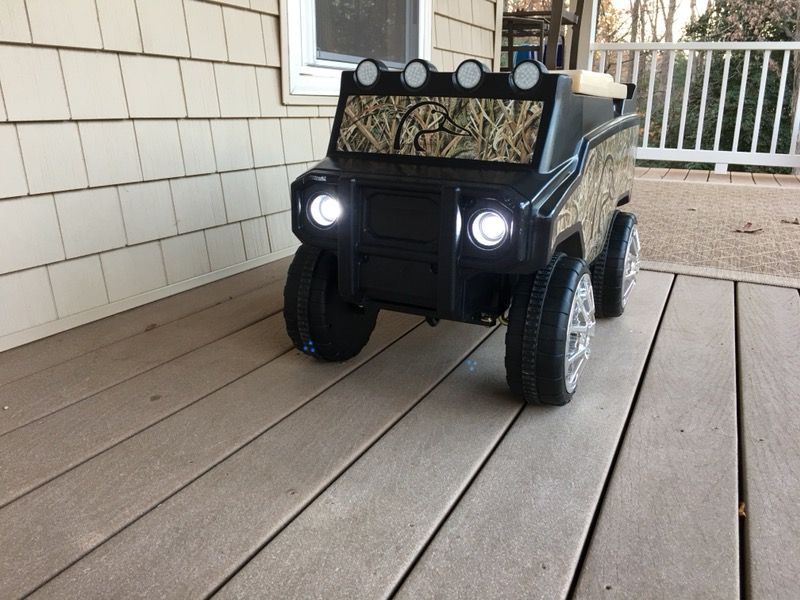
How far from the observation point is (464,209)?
127 centimetres

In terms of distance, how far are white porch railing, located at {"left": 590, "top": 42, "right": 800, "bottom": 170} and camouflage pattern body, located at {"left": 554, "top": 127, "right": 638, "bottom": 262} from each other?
A: 3.33 meters

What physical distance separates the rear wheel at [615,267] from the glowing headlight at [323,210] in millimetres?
881

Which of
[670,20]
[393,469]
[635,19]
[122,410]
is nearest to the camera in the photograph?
[393,469]

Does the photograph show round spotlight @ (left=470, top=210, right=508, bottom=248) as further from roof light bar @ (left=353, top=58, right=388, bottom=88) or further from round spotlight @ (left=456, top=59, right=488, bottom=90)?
roof light bar @ (left=353, top=58, right=388, bottom=88)

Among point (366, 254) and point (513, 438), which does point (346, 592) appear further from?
point (366, 254)

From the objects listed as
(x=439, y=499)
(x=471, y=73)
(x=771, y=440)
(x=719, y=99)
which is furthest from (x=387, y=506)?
(x=719, y=99)

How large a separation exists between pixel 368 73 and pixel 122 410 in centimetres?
94

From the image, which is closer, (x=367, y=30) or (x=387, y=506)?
(x=387, y=506)

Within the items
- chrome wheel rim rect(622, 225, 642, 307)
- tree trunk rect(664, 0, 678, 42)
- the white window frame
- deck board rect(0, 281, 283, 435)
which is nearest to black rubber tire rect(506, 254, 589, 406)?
chrome wheel rim rect(622, 225, 642, 307)

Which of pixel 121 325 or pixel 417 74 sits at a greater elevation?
pixel 417 74

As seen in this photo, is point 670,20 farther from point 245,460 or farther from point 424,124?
point 245,460

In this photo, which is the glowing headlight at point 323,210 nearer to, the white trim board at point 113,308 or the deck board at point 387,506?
the deck board at point 387,506

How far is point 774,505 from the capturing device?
108 centimetres

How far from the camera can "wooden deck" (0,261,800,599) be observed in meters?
0.92
